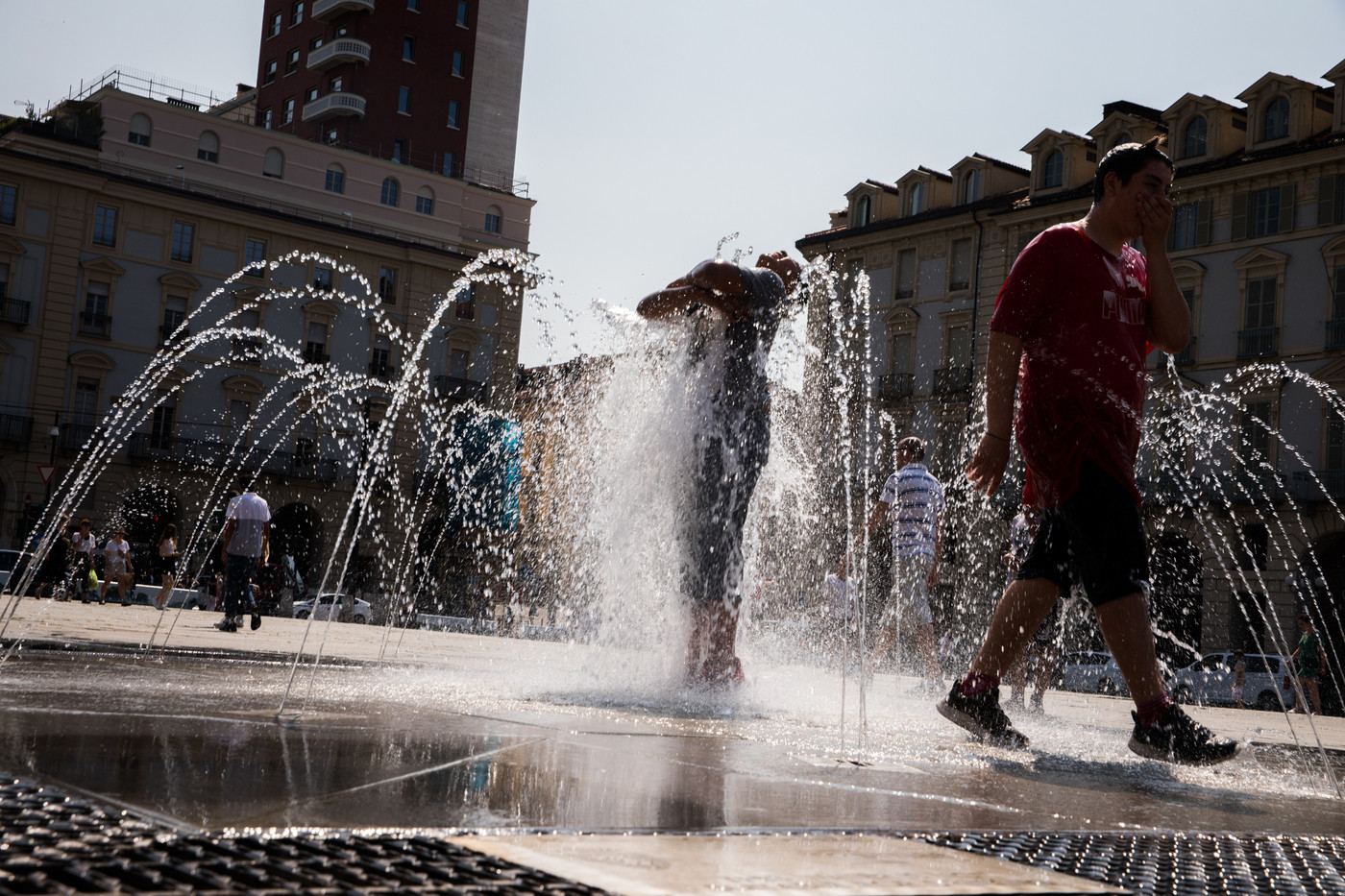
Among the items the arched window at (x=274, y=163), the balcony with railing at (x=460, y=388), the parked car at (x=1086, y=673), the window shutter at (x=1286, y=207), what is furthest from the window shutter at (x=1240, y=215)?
the arched window at (x=274, y=163)

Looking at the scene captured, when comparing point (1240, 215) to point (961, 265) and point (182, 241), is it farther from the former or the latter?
point (182, 241)

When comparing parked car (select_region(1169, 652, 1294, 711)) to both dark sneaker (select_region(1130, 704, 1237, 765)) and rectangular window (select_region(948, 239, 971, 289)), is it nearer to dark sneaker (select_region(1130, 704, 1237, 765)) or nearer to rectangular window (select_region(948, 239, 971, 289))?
rectangular window (select_region(948, 239, 971, 289))

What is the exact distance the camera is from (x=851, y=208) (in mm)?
49062

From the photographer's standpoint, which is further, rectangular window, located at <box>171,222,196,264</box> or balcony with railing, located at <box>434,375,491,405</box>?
balcony with railing, located at <box>434,375,491,405</box>

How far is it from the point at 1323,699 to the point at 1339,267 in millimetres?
15096

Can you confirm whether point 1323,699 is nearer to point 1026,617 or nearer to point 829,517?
point 829,517

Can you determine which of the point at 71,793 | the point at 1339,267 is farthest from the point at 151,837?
the point at 1339,267

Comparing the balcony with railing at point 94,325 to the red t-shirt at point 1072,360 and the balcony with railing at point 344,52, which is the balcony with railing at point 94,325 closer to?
the balcony with railing at point 344,52

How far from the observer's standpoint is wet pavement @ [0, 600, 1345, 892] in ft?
5.81

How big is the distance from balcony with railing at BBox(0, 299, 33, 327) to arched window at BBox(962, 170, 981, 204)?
31397mm

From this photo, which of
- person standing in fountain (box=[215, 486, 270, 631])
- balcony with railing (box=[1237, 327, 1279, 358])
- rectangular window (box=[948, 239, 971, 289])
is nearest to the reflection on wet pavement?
person standing in fountain (box=[215, 486, 270, 631])

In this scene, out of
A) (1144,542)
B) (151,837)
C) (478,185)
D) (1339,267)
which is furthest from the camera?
(478,185)

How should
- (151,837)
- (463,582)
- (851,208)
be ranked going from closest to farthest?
(151,837) → (463,582) → (851,208)

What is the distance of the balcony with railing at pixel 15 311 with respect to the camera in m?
42.2
